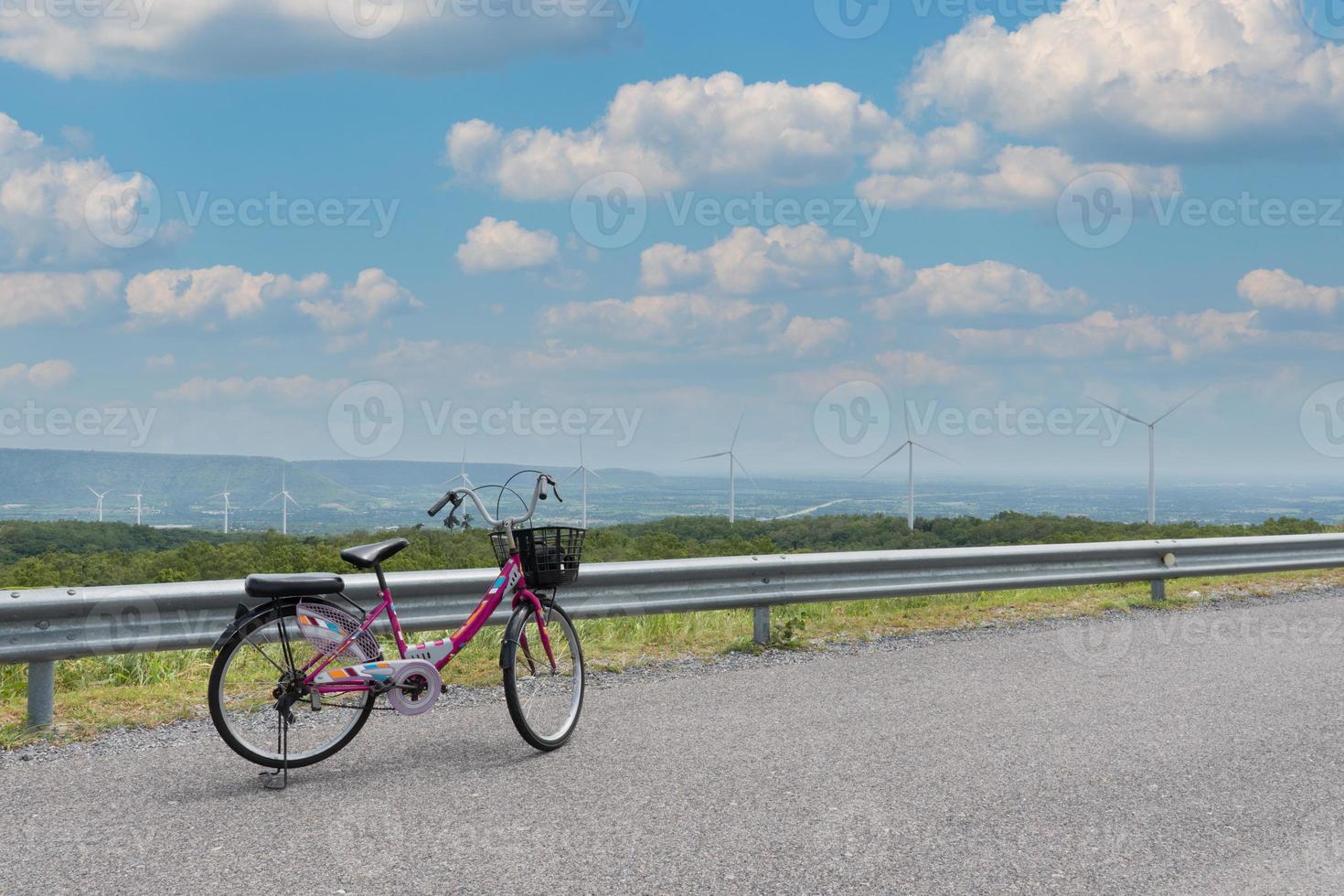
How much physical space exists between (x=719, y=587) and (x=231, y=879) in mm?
5162

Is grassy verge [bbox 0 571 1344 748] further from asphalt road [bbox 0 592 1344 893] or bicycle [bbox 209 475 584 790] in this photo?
bicycle [bbox 209 475 584 790]

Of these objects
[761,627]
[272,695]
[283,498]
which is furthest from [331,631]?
[283,498]

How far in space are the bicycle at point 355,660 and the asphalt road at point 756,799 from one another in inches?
7.9

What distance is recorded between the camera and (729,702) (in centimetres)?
693

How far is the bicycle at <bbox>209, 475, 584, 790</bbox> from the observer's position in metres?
5.43

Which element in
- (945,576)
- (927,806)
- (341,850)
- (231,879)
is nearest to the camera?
(231,879)

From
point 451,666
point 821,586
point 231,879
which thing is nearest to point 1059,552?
point 821,586

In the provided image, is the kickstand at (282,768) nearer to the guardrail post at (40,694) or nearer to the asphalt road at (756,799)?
the asphalt road at (756,799)

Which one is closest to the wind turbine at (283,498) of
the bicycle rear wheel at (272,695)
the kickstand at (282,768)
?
the bicycle rear wheel at (272,695)

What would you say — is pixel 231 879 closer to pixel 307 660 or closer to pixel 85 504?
pixel 307 660

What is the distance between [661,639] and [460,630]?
310 centimetres

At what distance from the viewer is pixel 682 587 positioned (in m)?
8.59
